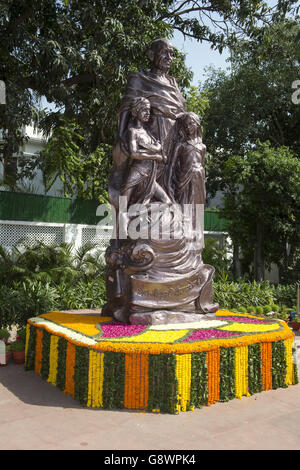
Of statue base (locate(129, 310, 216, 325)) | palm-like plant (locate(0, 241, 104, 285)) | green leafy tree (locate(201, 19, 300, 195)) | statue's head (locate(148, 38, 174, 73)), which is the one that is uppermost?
green leafy tree (locate(201, 19, 300, 195))

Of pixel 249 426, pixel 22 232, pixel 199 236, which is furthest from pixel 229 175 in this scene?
pixel 249 426

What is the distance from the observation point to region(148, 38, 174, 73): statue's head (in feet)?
21.9

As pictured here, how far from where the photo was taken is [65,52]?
9086mm

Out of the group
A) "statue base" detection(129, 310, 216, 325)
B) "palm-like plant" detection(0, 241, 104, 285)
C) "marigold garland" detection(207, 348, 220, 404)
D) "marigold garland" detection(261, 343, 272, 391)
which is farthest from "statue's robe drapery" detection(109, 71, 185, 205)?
"palm-like plant" detection(0, 241, 104, 285)

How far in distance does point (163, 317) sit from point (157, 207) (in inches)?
58.5

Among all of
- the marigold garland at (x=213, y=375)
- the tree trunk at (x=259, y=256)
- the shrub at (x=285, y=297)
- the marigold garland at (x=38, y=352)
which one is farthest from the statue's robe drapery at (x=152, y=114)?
the tree trunk at (x=259, y=256)

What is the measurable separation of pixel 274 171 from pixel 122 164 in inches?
283

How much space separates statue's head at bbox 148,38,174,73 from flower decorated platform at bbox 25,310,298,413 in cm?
370

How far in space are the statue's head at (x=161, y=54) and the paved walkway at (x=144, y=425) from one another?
15.2 feet

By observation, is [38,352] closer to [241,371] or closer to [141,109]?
[241,371]

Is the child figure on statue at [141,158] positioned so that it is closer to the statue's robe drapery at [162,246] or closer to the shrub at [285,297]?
the statue's robe drapery at [162,246]

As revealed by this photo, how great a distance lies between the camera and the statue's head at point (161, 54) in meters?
6.67

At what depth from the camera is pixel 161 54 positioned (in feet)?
21.9

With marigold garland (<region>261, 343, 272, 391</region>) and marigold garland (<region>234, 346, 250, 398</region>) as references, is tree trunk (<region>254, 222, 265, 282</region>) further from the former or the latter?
marigold garland (<region>234, 346, 250, 398</region>)
